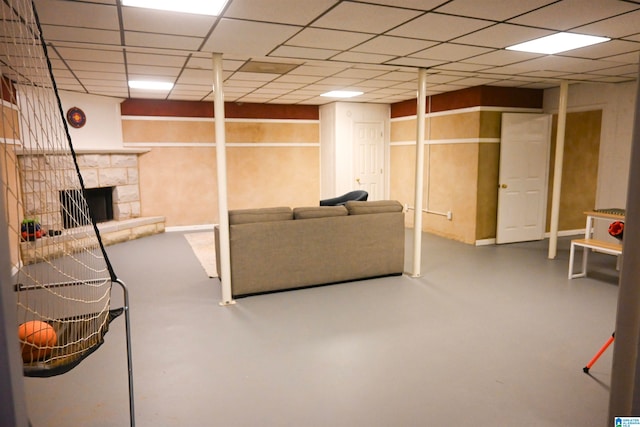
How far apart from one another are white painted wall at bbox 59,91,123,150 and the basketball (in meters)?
5.55

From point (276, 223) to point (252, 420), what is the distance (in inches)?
86.4

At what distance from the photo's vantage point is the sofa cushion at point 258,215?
Result: 4.09 meters

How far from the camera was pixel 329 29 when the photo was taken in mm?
3152

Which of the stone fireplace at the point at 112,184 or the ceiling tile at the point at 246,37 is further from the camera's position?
Answer: the stone fireplace at the point at 112,184

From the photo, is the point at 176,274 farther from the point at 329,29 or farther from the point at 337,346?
the point at 329,29

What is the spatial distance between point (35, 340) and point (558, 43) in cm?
428

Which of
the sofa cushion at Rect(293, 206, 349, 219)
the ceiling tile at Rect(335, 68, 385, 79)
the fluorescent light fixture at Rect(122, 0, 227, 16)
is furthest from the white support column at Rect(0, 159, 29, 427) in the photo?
the ceiling tile at Rect(335, 68, 385, 79)

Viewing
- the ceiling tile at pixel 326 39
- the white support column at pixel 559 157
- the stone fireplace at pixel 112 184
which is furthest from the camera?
the stone fireplace at pixel 112 184

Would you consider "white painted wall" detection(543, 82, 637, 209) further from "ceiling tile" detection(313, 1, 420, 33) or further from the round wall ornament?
the round wall ornament

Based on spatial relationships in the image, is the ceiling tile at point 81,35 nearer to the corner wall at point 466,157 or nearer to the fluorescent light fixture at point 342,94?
the fluorescent light fixture at point 342,94

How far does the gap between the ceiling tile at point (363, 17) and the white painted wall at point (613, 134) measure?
4290mm

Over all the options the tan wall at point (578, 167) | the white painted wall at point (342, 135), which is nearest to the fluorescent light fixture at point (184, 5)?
the white painted wall at point (342, 135)

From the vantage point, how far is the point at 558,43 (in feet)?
11.9

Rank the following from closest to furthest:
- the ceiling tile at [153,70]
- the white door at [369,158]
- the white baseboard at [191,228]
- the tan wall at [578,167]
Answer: the ceiling tile at [153,70] < the tan wall at [578,167] < the white baseboard at [191,228] < the white door at [369,158]
